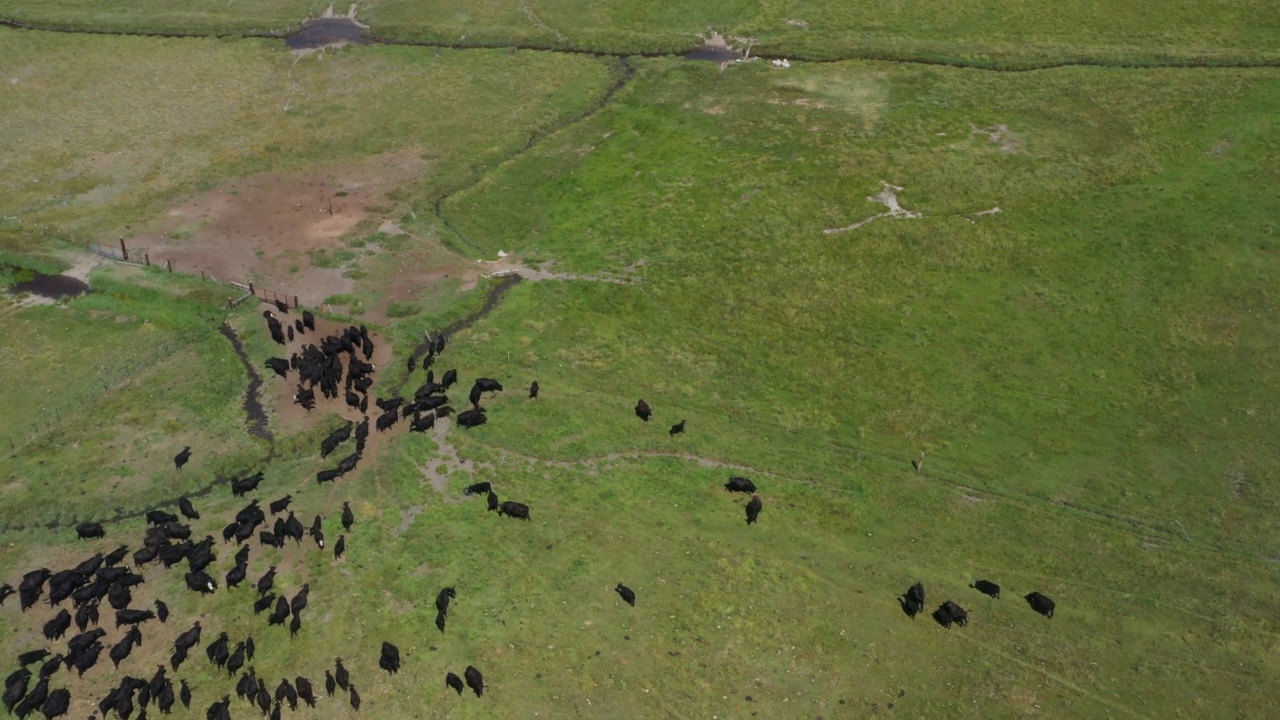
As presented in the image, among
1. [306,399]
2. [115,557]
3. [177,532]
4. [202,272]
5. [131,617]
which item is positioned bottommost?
[131,617]

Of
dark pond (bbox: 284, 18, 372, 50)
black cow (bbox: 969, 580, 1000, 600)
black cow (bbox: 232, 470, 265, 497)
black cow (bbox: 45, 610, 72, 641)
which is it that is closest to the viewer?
black cow (bbox: 45, 610, 72, 641)

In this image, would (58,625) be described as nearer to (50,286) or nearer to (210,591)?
(210,591)

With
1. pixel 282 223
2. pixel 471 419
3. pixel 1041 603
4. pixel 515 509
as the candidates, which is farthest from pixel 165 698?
pixel 282 223

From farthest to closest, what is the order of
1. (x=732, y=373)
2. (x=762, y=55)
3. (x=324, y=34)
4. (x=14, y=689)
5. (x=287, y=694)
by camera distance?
(x=324, y=34)
(x=762, y=55)
(x=732, y=373)
(x=14, y=689)
(x=287, y=694)

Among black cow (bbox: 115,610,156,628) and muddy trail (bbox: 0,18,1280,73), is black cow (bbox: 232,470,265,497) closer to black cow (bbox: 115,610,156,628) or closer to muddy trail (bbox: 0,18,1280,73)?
black cow (bbox: 115,610,156,628)

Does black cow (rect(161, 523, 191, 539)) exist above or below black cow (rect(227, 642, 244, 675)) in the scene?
above

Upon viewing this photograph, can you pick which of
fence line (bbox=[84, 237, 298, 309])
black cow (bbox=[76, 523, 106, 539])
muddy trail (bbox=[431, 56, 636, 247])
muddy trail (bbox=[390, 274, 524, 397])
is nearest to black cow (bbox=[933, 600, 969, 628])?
muddy trail (bbox=[390, 274, 524, 397])
